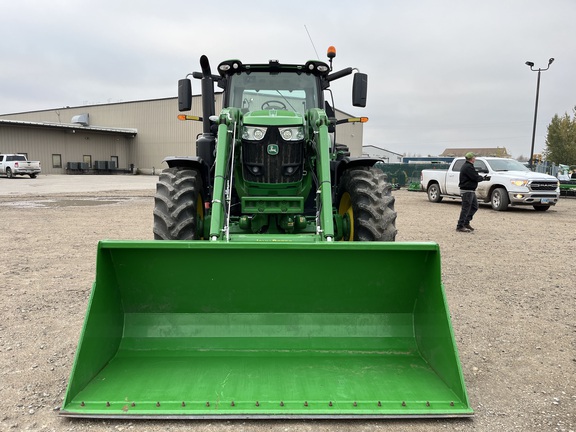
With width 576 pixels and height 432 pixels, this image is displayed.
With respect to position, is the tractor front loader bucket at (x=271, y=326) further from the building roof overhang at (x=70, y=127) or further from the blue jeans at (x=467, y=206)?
the building roof overhang at (x=70, y=127)

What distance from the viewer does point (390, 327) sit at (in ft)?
10.9

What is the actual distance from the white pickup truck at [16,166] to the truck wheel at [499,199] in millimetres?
30765

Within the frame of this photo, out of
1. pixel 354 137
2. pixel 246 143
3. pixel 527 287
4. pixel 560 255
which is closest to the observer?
pixel 246 143

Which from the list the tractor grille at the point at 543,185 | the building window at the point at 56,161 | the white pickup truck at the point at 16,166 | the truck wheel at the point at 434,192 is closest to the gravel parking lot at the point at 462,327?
the tractor grille at the point at 543,185

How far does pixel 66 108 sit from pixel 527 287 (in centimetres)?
5897

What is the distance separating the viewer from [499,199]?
14.7 m

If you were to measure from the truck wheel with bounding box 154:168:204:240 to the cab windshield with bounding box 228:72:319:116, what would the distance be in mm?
1227

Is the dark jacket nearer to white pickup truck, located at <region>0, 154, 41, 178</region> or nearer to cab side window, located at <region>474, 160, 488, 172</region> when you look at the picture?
cab side window, located at <region>474, 160, 488, 172</region>

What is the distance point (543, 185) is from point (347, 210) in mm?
11968

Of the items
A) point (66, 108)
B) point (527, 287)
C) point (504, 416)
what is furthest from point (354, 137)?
point (504, 416)

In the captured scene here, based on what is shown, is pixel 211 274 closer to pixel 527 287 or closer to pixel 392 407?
pixel 392 407

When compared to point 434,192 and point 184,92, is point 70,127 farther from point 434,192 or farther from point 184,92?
point 184,92

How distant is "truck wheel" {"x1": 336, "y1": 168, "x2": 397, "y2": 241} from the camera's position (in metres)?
4.39

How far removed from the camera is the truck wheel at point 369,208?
4391 mm
